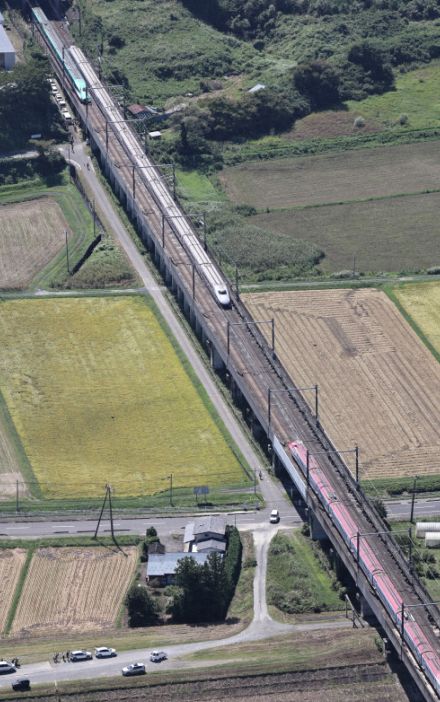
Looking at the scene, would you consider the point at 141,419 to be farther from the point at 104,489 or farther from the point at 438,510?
the point at 438,510

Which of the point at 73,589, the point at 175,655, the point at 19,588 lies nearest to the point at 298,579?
the point at 175,655

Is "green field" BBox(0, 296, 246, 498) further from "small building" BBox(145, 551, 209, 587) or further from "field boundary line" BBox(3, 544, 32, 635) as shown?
"small building" BBox(145, 551, 209, 587)

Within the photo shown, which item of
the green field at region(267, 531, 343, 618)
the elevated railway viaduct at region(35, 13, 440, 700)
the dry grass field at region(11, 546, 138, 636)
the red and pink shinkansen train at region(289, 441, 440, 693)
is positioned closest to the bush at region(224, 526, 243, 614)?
the green field at region(267, 531, 343, 618)

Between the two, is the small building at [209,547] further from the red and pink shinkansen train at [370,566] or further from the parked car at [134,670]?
the parked car at [134,670]

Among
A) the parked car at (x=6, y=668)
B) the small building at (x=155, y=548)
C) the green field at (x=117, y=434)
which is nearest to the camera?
the parked car at (x=6, y=668)

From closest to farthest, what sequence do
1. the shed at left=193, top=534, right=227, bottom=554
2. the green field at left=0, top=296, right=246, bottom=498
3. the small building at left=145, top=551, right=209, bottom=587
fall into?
the small building at left=145, top=551, right=209, bottom=587 → the shed at left=193, top=534, right=227, bottom=554 → the green field at left=0, top=296, right=246, bottom=498

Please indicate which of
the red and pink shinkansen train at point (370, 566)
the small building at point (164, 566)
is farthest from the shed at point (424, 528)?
the small building at point (164, 566)
